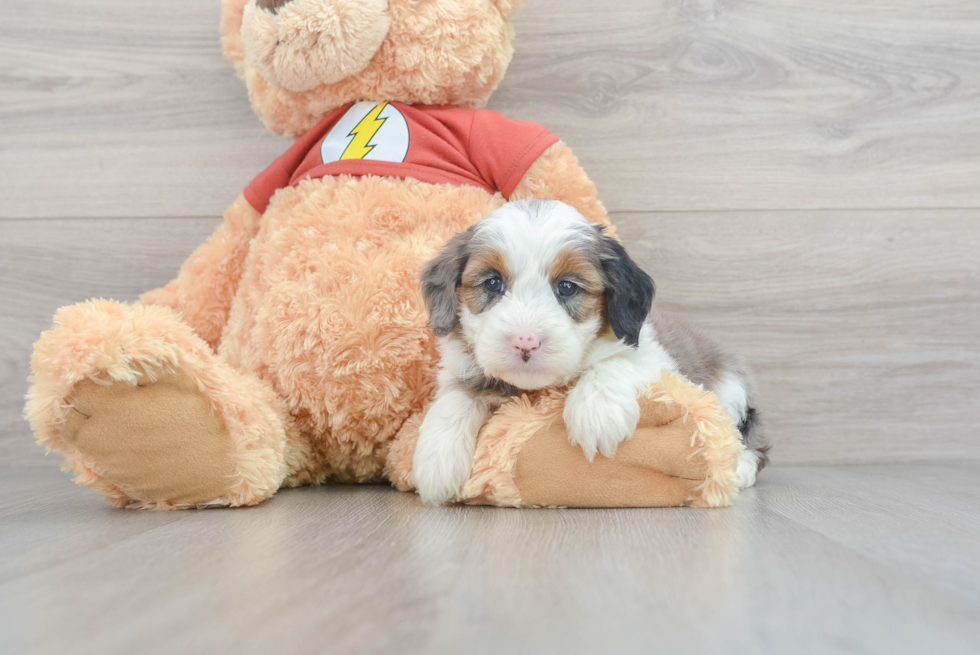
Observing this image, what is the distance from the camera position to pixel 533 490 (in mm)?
1274

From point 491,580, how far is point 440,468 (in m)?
0.46

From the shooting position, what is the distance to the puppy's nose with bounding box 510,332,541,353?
1169mm

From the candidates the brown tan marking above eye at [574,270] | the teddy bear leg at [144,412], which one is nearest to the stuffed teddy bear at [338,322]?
the teddy bear leg at [144,412]

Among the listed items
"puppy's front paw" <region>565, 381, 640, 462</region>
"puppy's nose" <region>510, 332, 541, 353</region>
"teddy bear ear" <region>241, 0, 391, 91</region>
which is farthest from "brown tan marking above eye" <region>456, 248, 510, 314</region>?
"teddy bear ear" <region>241, 0, 391, 91</region>

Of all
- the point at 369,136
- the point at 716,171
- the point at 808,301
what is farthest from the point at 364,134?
the point at 808,301

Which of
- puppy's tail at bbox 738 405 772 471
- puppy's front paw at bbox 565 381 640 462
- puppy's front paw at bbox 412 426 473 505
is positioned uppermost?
puppy's front paw at bbox 565 381 640 462

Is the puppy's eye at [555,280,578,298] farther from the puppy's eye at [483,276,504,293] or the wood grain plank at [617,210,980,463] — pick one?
the wood grain plank at [617,210,980,463]

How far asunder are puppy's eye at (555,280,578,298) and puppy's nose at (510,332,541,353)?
0.13 m

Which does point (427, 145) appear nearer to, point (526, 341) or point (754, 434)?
point (526, 341)

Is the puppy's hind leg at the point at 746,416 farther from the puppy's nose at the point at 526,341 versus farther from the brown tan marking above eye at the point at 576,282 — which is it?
the puppy's nose at the point at 526,341

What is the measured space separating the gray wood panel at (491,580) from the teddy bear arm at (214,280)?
22.3 inches

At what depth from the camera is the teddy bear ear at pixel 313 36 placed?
1.50m

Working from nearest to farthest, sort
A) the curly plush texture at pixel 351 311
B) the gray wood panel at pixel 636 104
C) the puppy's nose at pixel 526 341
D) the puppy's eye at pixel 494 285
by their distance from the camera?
the puppy's nose at pixel 526 341 < the puppy's eye at pixel 494 285 < the curly plush texture at pixel 351 311 < the gray wood panel at pixel 636 104

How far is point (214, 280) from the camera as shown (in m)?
1.78
